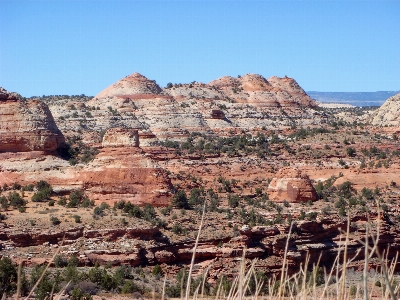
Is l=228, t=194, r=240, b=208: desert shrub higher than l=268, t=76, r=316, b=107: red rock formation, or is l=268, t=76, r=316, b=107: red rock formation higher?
l=268, t=76, r=316, b=107: red rock formation

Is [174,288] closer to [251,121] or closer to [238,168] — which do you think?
[238,168]

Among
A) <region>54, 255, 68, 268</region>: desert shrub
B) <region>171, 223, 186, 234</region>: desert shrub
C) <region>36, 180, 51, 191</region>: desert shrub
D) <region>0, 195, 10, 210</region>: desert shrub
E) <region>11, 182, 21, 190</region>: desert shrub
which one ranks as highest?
<region>36, 180, 51, 191</region>: desert shrub

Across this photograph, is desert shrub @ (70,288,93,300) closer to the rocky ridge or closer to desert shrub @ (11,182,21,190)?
desert shrub @ (11,182,21,190)

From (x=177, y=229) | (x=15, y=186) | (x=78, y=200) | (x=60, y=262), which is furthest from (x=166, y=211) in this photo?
(x=15, y=186)

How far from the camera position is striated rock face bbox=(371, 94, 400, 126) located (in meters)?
82.0

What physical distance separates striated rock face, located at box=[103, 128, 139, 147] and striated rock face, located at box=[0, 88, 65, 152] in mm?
4852

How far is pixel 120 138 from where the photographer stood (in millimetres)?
40312

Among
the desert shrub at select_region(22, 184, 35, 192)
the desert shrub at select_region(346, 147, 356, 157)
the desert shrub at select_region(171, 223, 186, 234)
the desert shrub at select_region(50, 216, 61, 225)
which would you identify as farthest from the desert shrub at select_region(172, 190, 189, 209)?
the desert shrub at select_region(346, 147, 356, 157)

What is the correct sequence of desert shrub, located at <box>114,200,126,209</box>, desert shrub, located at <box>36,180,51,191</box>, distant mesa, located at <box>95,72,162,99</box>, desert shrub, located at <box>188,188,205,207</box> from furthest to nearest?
distant mesa, located at <box>95,72,162,99</box>, desert shrub, located at <box>188,188,205,207</box>, desert shrub, located at <box>36,180,51,191</box>, desert shrub, located at <box>114,200,126,209</box>

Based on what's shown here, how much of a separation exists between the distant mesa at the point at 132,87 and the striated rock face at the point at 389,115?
2438 cm

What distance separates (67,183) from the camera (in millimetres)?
39469

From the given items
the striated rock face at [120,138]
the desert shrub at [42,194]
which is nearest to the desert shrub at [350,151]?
the striated rock face at [120,138]

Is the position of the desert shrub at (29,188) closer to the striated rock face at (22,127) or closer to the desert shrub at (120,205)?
the striated rock face at (22,127)

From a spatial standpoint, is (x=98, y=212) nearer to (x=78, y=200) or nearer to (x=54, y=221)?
(x=78, y=200)
